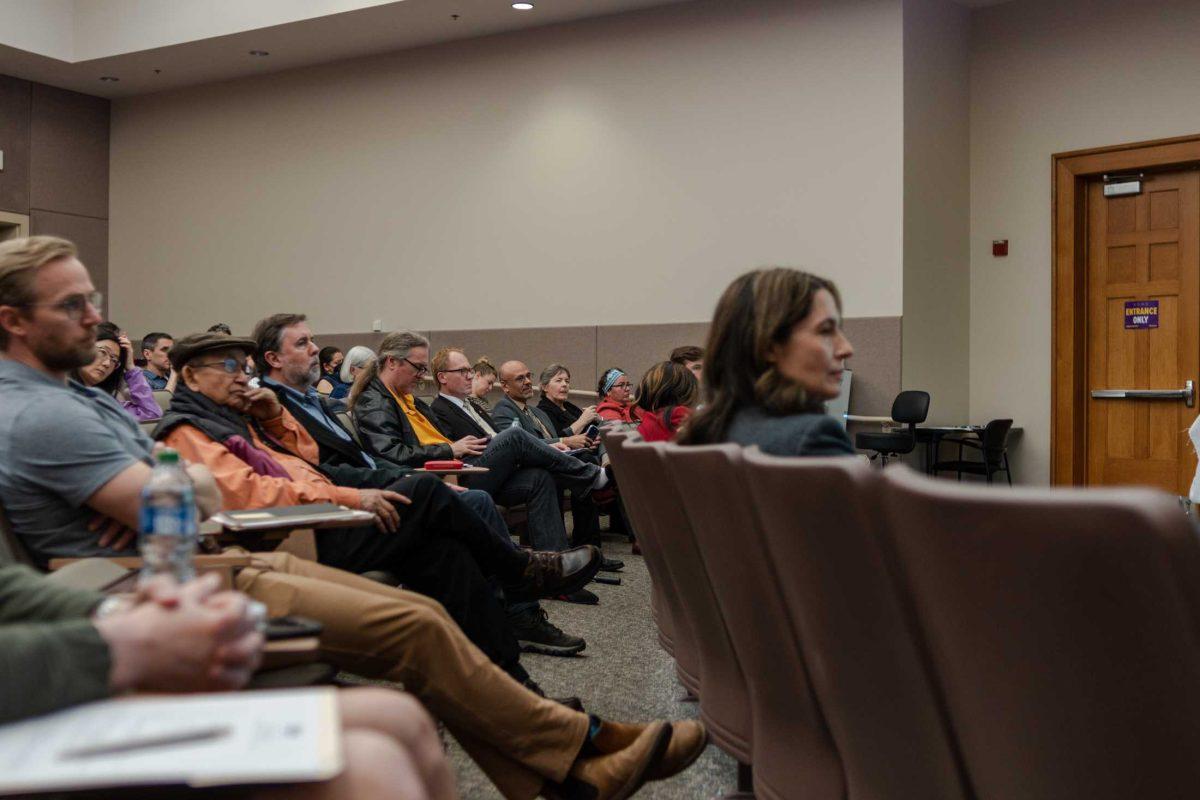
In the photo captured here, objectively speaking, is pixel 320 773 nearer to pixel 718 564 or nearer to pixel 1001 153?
pixel 718 564

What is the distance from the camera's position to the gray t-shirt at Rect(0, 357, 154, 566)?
1.94 meters

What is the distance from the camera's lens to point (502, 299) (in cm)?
885

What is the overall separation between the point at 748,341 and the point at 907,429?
17.5 feet

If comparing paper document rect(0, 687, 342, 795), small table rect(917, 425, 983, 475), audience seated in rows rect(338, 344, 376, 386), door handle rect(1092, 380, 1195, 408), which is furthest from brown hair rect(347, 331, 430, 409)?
door handle rect(1092, 380, 1195, 408)

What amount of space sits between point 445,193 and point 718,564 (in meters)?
7.81

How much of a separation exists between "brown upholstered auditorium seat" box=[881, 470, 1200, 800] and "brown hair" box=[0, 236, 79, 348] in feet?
5.66

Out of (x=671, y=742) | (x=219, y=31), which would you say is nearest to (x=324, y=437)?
(x=671, y=742)

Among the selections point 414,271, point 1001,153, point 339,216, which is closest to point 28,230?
point 339,216

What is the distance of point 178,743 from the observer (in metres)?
0.96

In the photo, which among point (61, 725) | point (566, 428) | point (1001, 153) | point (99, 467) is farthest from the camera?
point (1001, 153)

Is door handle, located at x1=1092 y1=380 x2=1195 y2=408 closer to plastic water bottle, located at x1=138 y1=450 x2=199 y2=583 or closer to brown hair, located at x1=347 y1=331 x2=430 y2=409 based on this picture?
brown hair, located at x1=347 y1=331 x2=430 y2=409

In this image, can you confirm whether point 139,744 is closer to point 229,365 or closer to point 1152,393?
point 229,365

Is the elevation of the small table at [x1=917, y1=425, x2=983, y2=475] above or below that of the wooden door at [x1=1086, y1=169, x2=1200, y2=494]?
below

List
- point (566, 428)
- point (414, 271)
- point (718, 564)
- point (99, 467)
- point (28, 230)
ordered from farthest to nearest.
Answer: point (28, 230) → point (414, 271) → point (566, 428) → point (99, 467) → point (718, 564)
